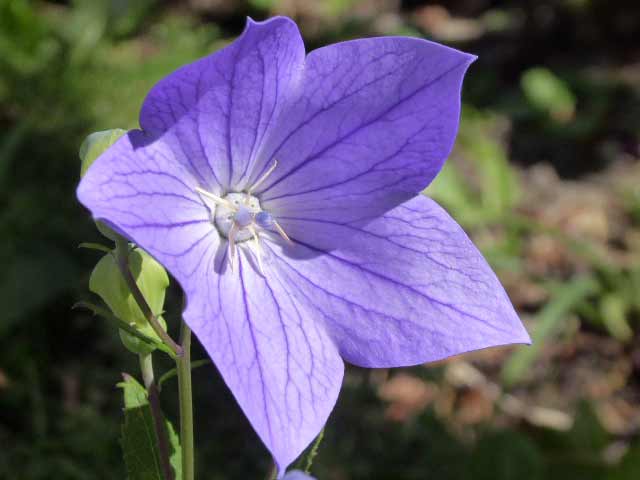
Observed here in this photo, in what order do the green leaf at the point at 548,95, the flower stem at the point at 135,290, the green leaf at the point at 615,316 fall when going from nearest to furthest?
the flower stem at the point at 135,290 < the green leaf at the point at 615,316 < the green leaf at the point at 548,95

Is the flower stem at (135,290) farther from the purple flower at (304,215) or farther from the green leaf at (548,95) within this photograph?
the green leaf at (548,95)

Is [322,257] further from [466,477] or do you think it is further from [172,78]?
[466,477]

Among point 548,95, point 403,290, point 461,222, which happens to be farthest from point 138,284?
point 548,95

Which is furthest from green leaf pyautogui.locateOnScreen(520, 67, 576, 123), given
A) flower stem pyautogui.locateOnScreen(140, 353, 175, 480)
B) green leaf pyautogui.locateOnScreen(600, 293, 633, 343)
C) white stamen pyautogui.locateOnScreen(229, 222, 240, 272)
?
flower stem pyautogui.locateOnScreen(140, 353, 175, 480)

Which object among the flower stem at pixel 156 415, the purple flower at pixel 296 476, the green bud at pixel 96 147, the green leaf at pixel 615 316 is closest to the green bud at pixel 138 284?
the flower stem at pixel 156 415

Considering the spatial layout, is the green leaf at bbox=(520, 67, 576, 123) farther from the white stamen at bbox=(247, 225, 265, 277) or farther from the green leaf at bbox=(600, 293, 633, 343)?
the white stamen at bbox=(247, 225, 265, 277)

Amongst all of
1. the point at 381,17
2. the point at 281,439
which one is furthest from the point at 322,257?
the point at 381,17
